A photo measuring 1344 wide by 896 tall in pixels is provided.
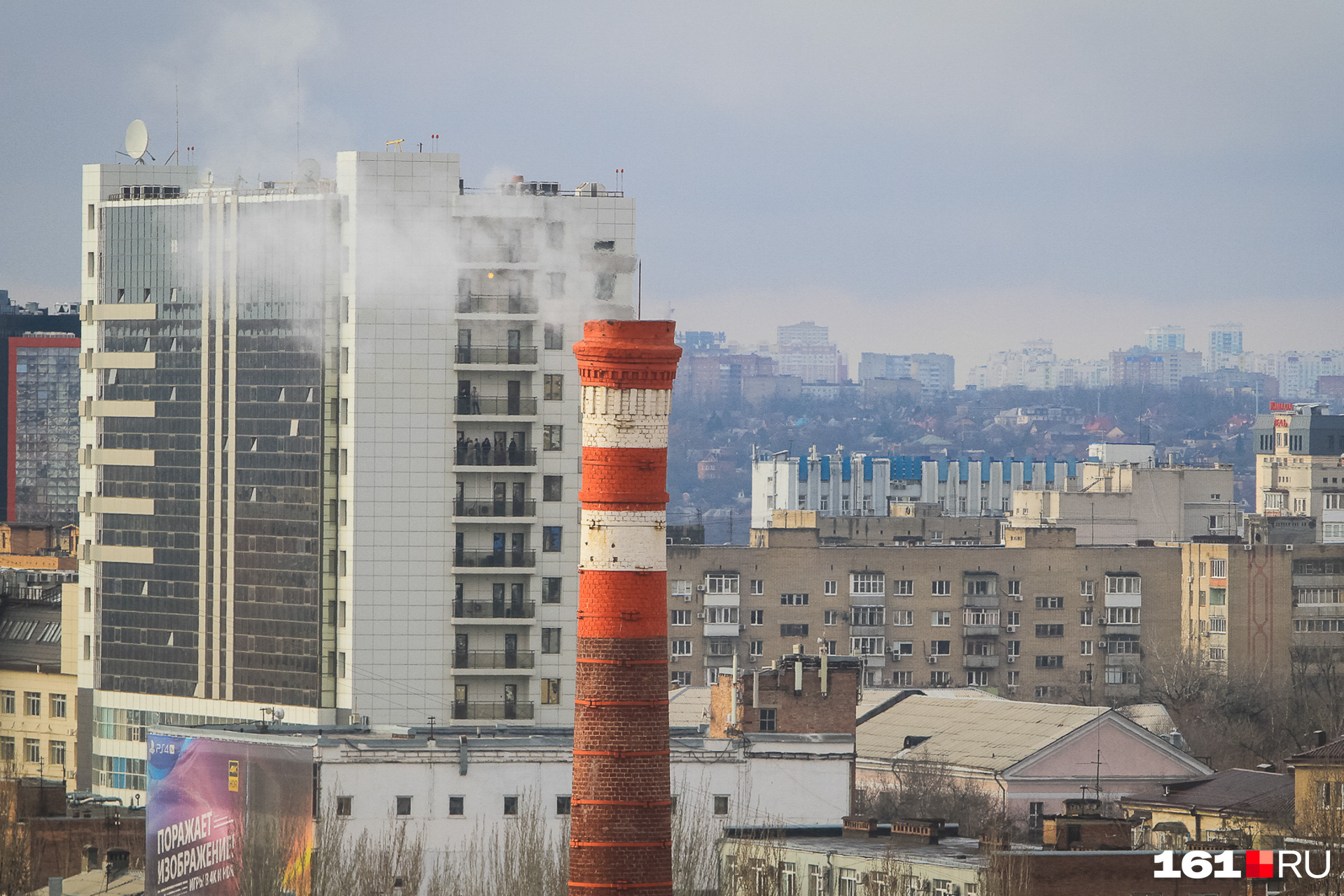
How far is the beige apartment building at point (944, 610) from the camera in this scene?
17125 cm

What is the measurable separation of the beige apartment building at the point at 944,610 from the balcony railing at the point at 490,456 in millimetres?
64047

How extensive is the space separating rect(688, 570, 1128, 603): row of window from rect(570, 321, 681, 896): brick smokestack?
120m

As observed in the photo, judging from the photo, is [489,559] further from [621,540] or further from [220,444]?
[621,540]

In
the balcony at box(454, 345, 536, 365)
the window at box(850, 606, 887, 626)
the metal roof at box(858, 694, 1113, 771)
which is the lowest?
the metal roof at box(858, 694, 1113, 771)

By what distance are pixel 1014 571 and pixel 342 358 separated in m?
78.7

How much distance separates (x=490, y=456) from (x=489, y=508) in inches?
78.2

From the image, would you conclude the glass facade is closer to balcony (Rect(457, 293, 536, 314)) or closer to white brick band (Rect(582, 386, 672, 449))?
balcony (Rect(457, 293, 536, 314))

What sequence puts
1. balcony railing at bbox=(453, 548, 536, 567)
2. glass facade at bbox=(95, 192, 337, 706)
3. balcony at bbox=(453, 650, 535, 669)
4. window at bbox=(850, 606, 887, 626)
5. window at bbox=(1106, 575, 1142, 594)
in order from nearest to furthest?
balcony at bbox=(453, 650, 535, 669), balcony railing at bbox=(453, 548, 536, 567), glass facade at bbox=(95, 192, 337, 706), window at bbox=(850, 606, 887, 626), window at bbox=(1106, 575, 1142, 594)

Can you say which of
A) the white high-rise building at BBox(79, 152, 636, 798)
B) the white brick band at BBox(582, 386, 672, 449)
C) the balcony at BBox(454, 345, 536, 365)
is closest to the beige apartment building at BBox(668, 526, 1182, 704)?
the white high-rise building at BBox(79, 152, 636, 798)

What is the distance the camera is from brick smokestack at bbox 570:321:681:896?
49531mm

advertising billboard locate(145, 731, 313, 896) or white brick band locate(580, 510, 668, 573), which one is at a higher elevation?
white brick band locate(580, 510, 668, 573)

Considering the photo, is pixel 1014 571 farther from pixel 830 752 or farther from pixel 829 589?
pixel 830 752

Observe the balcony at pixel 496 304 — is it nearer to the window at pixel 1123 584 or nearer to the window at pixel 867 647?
the window at pixel 867 647

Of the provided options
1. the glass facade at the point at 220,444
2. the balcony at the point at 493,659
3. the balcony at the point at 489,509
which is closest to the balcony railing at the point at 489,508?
the balcony at the point at 489,509
